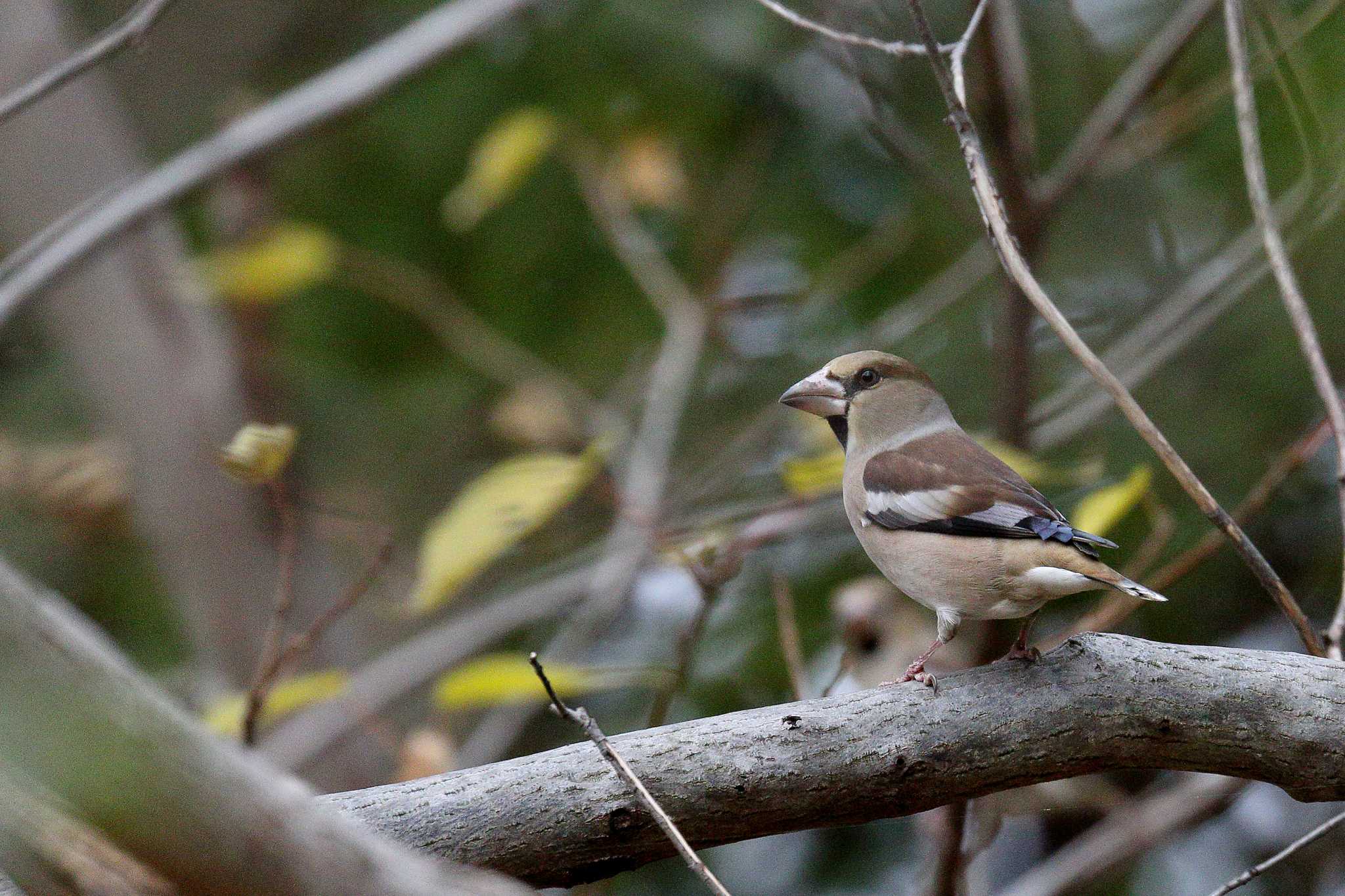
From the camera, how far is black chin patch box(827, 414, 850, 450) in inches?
96.0

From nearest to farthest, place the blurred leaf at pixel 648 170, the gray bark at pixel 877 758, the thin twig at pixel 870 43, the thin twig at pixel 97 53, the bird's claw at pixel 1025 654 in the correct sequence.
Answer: the gray bark at pixel 877 758
the bird's claw at pixel 1025 654
the thin twig at pixel 870 43
the thin twig at pixel 97 53
the blurred leaf at pixel 648 170

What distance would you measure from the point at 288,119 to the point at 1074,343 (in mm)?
2952

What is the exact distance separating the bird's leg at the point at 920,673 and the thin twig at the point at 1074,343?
17.8 inches

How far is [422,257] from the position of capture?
5.55m

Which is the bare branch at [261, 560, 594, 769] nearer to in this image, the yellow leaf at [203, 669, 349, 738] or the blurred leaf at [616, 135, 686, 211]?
the yellow leaf at [203, 669, 349, 738]

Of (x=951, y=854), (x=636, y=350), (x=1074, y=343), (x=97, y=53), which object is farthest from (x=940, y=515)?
(x=636, y=350)

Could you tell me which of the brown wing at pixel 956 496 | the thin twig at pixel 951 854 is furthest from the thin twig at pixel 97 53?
the thin twig at pixel 951 854

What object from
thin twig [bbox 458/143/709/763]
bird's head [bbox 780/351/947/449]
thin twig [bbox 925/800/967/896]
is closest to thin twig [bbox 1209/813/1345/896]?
thin twig [bbox 925/800/967/896]

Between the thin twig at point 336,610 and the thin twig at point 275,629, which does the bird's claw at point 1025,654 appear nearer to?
the thin twig at point 336,610

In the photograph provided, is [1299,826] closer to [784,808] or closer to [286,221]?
[784,808]

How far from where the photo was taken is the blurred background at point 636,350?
11.4 ft

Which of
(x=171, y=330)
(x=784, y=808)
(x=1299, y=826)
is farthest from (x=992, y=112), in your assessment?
(x=171, y=330)

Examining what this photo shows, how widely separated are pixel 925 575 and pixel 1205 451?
7.35ft

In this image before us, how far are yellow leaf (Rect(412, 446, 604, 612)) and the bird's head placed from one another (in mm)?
484
